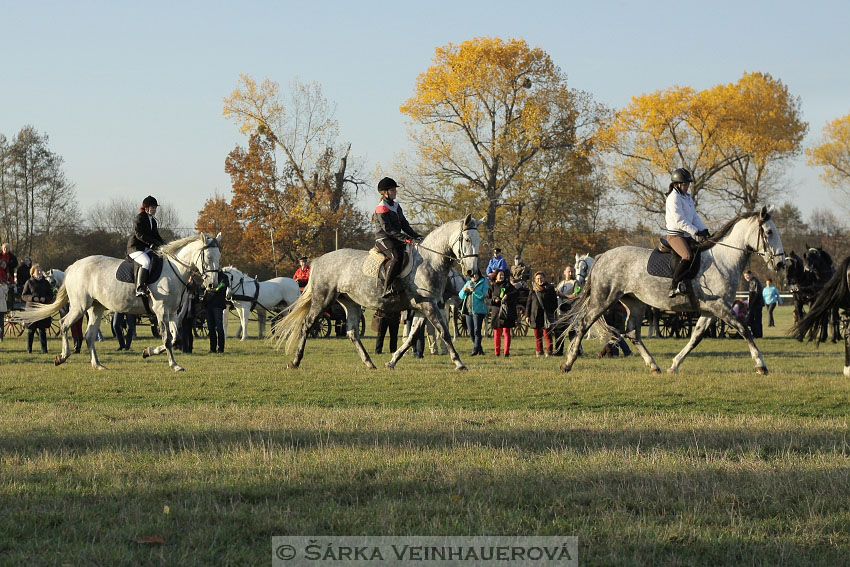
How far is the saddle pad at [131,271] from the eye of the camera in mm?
15820

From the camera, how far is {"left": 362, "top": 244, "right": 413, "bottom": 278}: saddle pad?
1466 centimetres

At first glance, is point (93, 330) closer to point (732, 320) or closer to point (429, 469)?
point (732, 320)

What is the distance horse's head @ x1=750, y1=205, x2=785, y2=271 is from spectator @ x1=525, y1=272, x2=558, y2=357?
20.4 feet

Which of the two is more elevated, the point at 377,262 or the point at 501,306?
the point at 377,262

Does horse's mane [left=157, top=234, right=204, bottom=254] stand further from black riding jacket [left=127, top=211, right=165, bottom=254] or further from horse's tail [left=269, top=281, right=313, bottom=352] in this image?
horse's tail [left=269, top=281, right=313, bottom=352]

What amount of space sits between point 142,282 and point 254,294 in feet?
36.5

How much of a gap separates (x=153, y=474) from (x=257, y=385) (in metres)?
6.79

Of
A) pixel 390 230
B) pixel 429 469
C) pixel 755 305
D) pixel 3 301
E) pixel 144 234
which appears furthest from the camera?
pixel 755 305

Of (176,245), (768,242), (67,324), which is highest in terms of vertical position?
(176,245)

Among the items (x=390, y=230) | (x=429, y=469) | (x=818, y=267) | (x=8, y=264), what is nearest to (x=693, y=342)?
(x=390, y=230)

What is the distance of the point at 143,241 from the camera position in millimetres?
15680

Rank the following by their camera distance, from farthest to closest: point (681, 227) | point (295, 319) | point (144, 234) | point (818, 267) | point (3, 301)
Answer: point (818, 267), point (3, 301), point (295, 319), point (144, 234), point (681, 227)

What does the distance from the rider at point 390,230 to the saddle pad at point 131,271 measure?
4.02 m

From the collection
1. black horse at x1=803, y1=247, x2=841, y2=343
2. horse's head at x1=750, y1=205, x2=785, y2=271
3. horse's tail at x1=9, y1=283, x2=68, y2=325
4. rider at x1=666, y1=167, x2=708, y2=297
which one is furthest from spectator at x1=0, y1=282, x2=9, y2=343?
black horse at x1=803, y1=247, x2=841, y2=343
